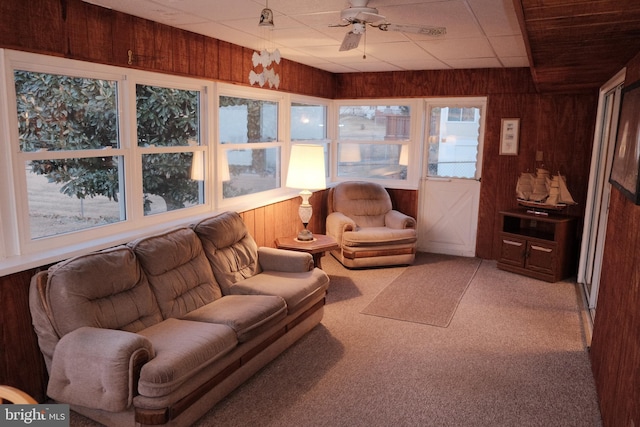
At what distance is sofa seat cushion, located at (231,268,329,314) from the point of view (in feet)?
11.6

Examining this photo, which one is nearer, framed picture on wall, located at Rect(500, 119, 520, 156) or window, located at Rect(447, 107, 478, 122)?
framed picture on wall, located at Rect(500, 119, 520, 156)

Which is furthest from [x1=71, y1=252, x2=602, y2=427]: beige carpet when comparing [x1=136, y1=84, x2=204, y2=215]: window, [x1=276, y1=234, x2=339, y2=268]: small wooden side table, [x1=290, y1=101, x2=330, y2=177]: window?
[x1=290, y1=101, x2=330, y2=177]: window

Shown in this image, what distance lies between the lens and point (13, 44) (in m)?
2.70

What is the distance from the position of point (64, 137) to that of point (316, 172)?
241 cm

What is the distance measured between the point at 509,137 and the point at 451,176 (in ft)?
2.84

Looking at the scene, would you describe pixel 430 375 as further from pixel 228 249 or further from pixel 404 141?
pixel 404 141

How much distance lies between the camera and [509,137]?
5922 mm

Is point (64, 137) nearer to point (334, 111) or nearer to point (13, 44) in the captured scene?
point (13, 44)

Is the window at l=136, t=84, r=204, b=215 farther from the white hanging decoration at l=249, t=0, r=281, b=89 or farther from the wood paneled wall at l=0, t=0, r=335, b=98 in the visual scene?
the white hanging decoration at l=249, t=0, r=281, b=89

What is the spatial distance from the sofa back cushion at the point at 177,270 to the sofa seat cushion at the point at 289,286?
230 millimetres

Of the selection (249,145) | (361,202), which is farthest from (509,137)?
(249,145)

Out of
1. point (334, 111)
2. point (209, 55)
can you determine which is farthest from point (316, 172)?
point (334, 111)

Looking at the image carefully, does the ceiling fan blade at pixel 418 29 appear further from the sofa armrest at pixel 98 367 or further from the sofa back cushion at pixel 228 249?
the sofa armrest at pixel 98 367

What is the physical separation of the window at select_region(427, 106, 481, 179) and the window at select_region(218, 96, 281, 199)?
2.14 meters
